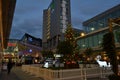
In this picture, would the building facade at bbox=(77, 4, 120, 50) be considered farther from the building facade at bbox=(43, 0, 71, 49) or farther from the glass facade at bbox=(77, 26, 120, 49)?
the building facade at bbox=(43, 0, 71, 49)

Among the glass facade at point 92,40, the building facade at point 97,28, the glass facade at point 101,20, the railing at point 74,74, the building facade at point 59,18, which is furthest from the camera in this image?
the building facade at point 59,18

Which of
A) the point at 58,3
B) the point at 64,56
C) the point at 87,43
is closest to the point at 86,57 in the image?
the point at 87,43

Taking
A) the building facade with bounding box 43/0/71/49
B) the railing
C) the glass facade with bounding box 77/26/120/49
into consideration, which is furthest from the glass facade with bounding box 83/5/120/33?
the building facade with bounding box 43/0/71/49

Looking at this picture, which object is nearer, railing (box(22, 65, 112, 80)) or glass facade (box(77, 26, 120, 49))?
railing (box(22, 65, 112, 80))

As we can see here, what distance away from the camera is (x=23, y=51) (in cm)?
6900

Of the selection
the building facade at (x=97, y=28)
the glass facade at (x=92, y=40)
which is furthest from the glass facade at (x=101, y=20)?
the glass facade at (x=92, y=40)

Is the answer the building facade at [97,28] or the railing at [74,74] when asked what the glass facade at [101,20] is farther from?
the railing at [74,74]

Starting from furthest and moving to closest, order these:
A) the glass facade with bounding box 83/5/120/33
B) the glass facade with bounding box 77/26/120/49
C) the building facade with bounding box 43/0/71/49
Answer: the building facade with bounding box 43/0/71/49 < the glass facade with bounding box 77/26/120/49 < the glass facade with bounding box 83/5/120/33

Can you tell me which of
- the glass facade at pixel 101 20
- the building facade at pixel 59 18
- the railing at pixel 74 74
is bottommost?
the railing at pixel 74 74

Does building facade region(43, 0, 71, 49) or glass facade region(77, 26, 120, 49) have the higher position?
building facade region(43, 0, 71, 49)

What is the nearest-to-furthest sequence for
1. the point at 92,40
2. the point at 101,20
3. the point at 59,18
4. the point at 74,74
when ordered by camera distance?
the point at 74,74 → the point at 101,20 → the point at 92,40 → the point at 59,18

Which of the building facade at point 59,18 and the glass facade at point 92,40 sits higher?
the building facade at point 59,18

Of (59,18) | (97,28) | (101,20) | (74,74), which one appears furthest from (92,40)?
(59,18)

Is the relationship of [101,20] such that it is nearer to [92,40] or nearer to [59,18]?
[92,40]
